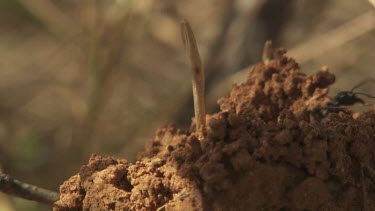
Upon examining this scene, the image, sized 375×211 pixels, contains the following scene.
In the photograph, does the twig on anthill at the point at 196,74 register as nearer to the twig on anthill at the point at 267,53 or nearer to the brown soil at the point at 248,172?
the brown soil at the point at 248,172

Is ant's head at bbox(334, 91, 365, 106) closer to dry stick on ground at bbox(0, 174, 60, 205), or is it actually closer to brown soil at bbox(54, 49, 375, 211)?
brown soil at bbox(54, 49, 375, 211)

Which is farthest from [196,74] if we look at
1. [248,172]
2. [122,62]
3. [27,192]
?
[122,62]

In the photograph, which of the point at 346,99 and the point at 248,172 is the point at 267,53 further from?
the point at 248,172

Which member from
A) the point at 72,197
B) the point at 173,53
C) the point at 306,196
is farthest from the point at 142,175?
the point at 173,53

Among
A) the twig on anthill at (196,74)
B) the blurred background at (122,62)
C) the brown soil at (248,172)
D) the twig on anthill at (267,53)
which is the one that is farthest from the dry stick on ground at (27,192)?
the blurred background at (122,62)

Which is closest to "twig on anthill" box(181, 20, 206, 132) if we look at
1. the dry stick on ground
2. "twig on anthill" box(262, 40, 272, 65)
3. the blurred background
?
the dry stick on ground
